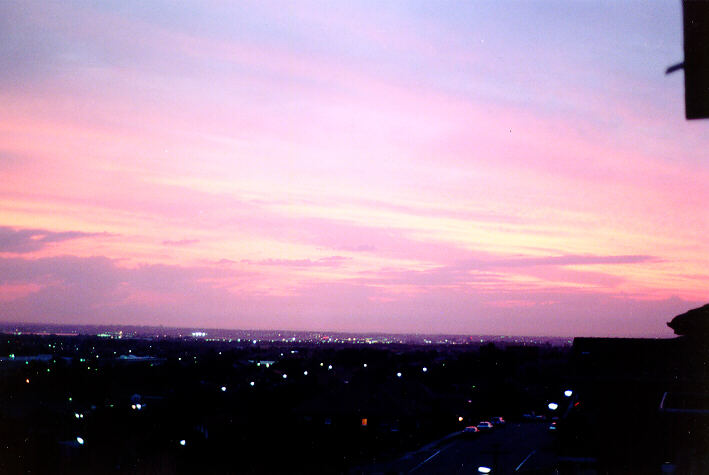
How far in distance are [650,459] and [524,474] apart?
8754 millimetres

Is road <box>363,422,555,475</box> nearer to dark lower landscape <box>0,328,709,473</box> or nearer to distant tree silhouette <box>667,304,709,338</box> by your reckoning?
dark lower landscape <box>0,328,709,473</box>

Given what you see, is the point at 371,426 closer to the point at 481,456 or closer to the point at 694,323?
the point at 481,456

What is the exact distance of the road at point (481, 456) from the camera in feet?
65.7

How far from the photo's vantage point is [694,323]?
241 inches

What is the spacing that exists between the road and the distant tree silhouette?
12.1m

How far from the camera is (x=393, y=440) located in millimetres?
28203

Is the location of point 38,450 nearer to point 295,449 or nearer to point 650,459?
point 295,449

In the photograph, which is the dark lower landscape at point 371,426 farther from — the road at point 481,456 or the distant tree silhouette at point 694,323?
the distant tree silhouette at point 694,323

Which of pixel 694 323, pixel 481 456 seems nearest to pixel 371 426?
pixel 481 456

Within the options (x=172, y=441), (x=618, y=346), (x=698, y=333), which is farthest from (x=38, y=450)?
(x=698, y=333)

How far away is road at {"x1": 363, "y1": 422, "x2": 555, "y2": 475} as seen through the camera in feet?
65.7

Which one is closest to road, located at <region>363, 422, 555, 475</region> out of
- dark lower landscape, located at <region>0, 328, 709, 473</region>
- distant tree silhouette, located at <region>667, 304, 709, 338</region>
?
dark lower landscape, located at <region>0, 328, 709, 473</region>

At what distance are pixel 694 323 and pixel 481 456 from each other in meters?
18.2

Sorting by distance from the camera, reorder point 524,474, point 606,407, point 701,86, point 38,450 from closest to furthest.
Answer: point 701,86, point 606,407, point 524,474, point 38,450
